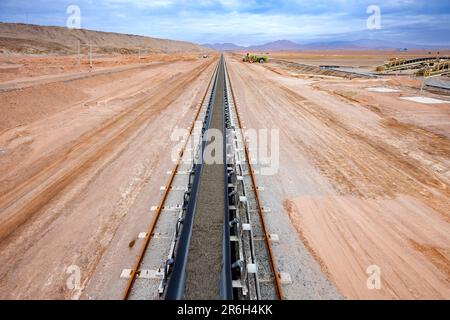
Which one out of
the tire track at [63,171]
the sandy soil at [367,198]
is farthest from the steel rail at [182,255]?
the tire track at [63,171]

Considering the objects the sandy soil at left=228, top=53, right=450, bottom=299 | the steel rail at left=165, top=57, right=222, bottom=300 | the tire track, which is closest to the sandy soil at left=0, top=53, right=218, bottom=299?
the tire track

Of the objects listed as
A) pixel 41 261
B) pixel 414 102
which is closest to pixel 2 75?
pixel 41 261

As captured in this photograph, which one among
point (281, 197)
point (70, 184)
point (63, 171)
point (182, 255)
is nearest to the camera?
point (182, 255)

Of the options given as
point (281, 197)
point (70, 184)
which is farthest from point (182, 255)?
point (70, 184)

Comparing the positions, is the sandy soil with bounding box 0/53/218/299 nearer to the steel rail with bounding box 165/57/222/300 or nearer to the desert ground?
the desert ground

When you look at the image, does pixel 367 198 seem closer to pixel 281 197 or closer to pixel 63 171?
pixel 281 197

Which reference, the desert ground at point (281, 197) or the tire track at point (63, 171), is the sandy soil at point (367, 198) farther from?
the tire track at point (63, 171)

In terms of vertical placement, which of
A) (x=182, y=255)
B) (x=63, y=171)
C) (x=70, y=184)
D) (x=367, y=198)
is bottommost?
(x=182, y=255)
